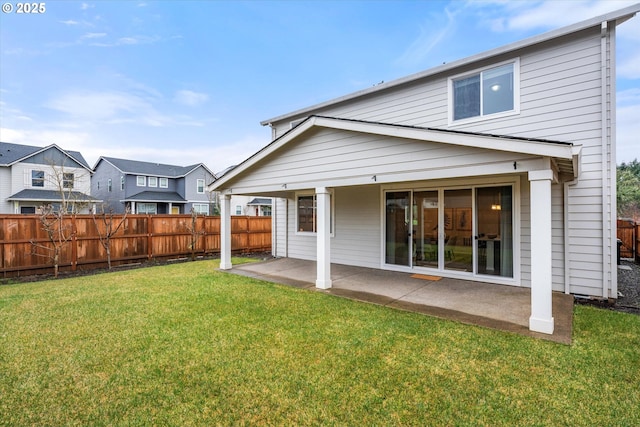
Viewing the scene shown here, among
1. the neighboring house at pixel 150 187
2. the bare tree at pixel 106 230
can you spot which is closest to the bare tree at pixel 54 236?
the bare tree at pixel 106 230

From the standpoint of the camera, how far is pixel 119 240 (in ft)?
33.1

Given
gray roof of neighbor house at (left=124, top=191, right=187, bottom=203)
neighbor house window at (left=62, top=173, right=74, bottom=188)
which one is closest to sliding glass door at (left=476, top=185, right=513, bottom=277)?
gray roof of neighbor house at (left=124, top=191, right=187, bottom=203)

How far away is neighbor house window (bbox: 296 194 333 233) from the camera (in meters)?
10.6

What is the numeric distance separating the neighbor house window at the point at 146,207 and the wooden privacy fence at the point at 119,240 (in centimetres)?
1715

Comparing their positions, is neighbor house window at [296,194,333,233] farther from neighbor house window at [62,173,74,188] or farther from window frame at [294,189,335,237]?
neighbor house window at [62,173,74,188]

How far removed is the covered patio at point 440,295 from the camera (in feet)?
15.3

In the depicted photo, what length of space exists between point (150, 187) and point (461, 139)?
2818 centimetres

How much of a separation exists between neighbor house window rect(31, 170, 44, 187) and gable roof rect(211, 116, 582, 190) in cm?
2395

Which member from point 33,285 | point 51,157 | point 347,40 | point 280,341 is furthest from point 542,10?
point 51,157

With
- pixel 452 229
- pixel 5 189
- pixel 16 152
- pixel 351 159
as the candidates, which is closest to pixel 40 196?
pixel 5 189

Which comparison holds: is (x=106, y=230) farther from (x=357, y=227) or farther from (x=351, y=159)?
(x=351, y=159)

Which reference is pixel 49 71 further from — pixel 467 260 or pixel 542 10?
pixel 542 10

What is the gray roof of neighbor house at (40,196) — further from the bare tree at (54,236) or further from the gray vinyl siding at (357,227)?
the gray vinyl siding at (357,227)

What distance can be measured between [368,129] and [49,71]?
48.1 feet
